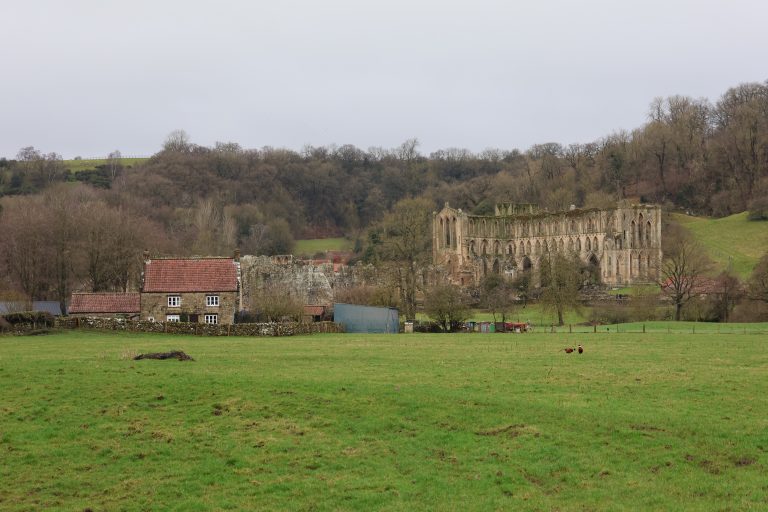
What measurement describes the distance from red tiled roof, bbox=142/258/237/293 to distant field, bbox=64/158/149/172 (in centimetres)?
11877

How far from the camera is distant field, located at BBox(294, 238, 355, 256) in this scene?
14423 cm

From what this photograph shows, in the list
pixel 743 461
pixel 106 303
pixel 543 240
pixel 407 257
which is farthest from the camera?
pixel 543 240

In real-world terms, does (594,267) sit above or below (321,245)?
below

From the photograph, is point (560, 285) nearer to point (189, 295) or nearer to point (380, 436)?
point (189, 295)

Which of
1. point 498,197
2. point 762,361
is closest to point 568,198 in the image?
point 498,197

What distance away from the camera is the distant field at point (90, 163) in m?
173

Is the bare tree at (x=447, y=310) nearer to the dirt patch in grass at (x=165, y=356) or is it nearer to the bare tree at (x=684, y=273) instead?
the bare tree at (x=684, y=273)

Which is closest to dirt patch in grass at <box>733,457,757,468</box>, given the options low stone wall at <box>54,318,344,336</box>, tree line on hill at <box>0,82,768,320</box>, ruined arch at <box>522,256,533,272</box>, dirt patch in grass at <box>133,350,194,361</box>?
dirt patch in grass at <box>133,350,194,361</box>

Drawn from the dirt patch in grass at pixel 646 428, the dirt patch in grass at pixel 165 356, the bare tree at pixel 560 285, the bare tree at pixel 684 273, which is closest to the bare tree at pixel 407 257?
the bare tree at pixel 560 285

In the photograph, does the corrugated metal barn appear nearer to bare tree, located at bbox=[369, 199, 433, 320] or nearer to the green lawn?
bare tree, located at bbox=[369, 199, 433, 320]

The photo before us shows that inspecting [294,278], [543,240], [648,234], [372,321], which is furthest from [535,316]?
[543,240]

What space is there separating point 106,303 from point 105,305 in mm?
173

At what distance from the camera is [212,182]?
153 metres

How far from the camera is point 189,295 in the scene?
56062 millimetres
